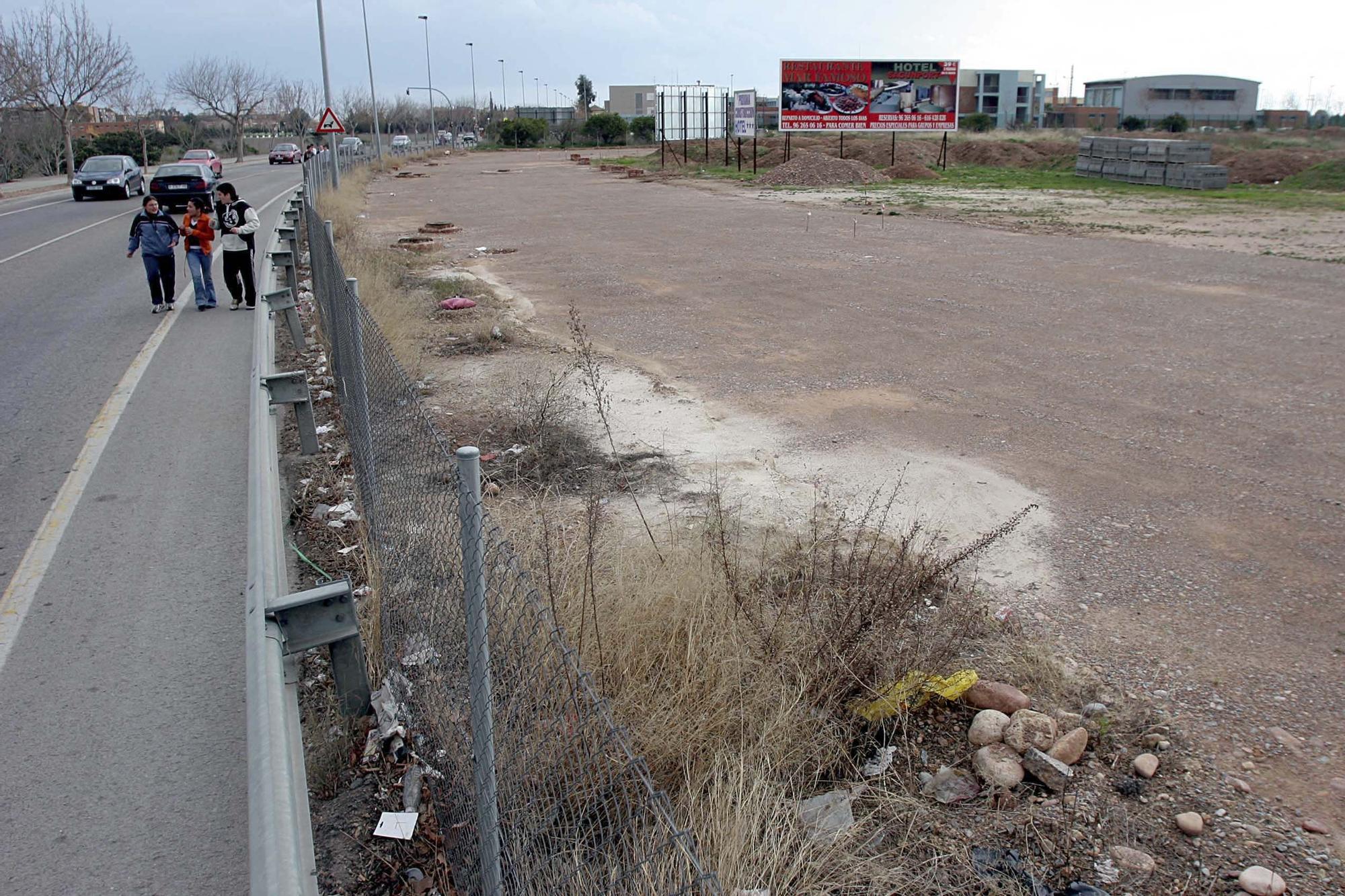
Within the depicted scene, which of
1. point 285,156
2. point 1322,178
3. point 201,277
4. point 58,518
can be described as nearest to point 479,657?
point 58,518

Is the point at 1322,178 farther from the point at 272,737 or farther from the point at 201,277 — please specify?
the point at 272,737

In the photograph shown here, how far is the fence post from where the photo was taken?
8.48 feet

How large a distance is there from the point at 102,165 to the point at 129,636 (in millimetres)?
34724

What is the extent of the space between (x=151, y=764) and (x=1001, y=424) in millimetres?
7312

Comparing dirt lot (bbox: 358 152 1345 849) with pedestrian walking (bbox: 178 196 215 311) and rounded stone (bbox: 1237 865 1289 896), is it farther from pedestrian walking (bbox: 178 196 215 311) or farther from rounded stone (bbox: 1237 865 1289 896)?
pedestrian walking (bbox: 178 196 215 311)

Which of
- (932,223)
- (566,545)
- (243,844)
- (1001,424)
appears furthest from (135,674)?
(932,223)

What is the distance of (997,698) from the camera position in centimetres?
457

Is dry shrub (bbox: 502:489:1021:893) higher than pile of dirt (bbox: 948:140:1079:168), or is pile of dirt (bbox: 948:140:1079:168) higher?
pile of dirt (bbox: 948:140:1079:168)

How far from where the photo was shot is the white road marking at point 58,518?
5375mm

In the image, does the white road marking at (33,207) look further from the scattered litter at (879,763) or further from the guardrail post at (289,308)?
the scattered litter at (879,763)

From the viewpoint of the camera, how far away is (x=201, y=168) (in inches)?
1226

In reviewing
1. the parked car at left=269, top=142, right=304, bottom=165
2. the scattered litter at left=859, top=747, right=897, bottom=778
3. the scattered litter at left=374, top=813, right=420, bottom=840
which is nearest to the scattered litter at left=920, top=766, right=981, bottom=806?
the scattered litter at left=859, top=747, right=897, bottom=778

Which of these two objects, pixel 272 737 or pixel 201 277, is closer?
pixel 272 737

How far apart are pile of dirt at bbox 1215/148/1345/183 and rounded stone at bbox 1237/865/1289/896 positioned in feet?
149
